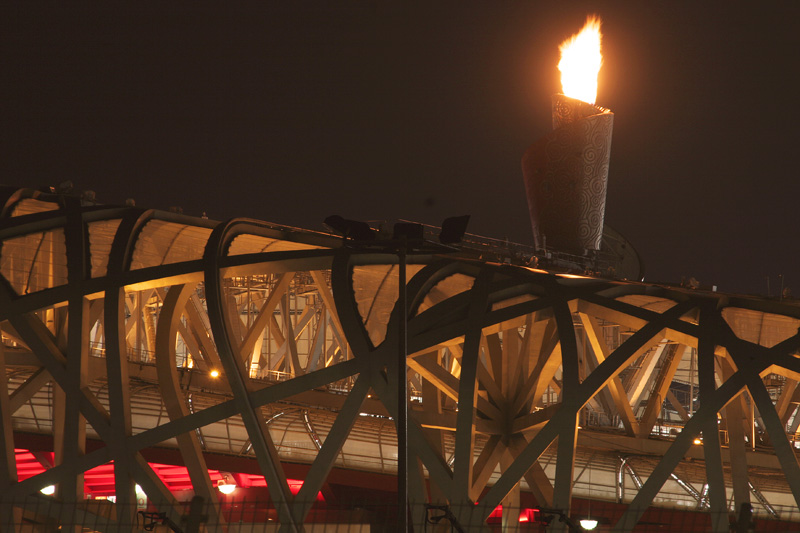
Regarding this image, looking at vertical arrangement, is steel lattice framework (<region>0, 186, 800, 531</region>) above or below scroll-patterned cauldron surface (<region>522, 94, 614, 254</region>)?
below

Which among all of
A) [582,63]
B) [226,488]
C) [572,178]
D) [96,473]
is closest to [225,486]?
[226,488]

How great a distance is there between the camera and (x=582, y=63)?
27.4 metres

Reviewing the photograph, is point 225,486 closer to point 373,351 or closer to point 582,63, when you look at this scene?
point 373,351

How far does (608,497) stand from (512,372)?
28.3ft

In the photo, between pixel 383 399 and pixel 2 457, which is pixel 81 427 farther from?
pixel 383 399

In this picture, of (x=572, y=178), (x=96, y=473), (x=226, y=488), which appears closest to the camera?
(x=572, y=178)

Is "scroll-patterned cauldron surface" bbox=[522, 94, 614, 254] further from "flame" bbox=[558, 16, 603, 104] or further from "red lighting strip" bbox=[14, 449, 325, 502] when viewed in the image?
"red lighting strip" bbox=[14, 449, 325, 502]

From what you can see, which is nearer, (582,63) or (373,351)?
(373,351)

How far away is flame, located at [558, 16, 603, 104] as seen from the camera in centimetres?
2688

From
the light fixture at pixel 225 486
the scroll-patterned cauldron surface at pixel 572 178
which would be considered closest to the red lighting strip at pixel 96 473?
the light fixture at pixel 225 486

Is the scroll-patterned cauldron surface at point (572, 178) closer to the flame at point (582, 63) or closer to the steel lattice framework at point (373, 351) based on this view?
the flame at point (582, 63)

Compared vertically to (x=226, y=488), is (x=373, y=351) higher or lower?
lower

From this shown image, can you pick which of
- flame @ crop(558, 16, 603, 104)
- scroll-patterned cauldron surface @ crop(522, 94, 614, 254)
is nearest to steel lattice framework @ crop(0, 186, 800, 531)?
scroll-patterned cauldron surface @ crop(522, 94, 614, 254)

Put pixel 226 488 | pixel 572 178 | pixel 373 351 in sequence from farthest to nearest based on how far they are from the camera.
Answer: pixel 226 488 < pixel 572 178 < pixel 373 351
